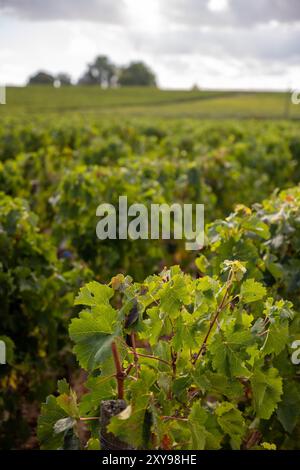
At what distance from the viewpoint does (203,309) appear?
216 cm

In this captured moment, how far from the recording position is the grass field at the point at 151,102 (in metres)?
53.4

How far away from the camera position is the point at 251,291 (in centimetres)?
224

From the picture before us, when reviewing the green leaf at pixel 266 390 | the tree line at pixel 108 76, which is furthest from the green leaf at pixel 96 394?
the tree line at pixel 108 76

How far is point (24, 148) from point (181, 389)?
12285 mm

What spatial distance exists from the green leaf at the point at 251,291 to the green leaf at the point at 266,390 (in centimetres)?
25

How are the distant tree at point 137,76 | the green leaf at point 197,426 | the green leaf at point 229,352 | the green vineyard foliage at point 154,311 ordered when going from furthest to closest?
1. the distant tree at point 137,76
2. the green leaf at point 229,352
3. the green vineyard foliage at point 154,311
4. the green leaf at point 197,426

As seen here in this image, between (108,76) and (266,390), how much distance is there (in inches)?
4739

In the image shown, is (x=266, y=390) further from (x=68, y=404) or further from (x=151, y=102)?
(x=151, y=102)

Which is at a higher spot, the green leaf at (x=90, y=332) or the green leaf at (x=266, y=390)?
the green leaf at (x=90, y=332)

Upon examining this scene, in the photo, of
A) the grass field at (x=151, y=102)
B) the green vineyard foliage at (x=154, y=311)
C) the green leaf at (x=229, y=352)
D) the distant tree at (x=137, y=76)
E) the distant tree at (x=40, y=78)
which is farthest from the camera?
the distant tree at (x=40, y=78)

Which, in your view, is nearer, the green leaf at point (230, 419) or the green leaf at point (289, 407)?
the green leaf at point (230, 419)

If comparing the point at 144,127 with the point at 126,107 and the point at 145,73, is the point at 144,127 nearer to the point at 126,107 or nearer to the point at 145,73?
the point at 126,107

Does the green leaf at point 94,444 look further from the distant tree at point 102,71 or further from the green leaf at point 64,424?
the distant tree at point 102,71

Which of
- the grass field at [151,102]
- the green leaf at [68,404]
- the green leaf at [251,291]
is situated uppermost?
the grass field at [151,102]
